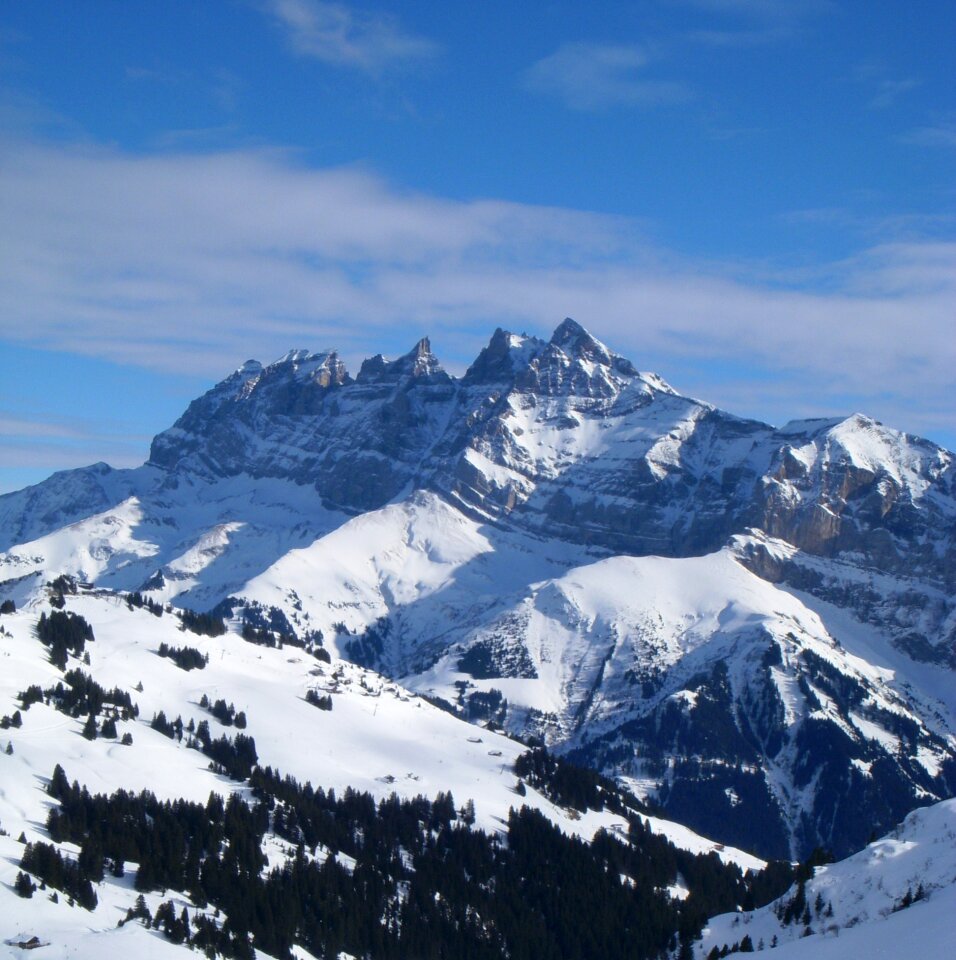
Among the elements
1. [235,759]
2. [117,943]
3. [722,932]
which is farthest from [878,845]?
[235,759]

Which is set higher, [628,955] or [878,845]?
[878,845]

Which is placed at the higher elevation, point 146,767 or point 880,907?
point 146,767

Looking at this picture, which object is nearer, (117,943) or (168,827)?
(117,943)

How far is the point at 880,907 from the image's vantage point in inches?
3681

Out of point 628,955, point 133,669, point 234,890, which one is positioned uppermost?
point 133,669

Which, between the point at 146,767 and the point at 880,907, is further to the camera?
the point at 146,767

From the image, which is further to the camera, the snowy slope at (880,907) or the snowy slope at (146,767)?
the snowy slope at (146,767)

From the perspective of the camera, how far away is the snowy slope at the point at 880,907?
78.1m

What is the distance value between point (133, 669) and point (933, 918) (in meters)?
132

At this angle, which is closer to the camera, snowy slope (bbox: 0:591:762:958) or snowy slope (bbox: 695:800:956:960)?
snowy slope (bbox: 695:800:956:960)

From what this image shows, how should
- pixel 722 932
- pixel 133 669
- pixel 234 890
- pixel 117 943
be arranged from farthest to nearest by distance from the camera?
pixel 133 669 < pixel 234 890 < pixel 722 932 < pixel 117 943

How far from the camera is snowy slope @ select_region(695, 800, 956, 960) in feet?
256

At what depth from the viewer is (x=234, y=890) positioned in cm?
12694

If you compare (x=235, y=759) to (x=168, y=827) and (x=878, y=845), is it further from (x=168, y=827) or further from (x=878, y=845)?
(x=878, y=845)
